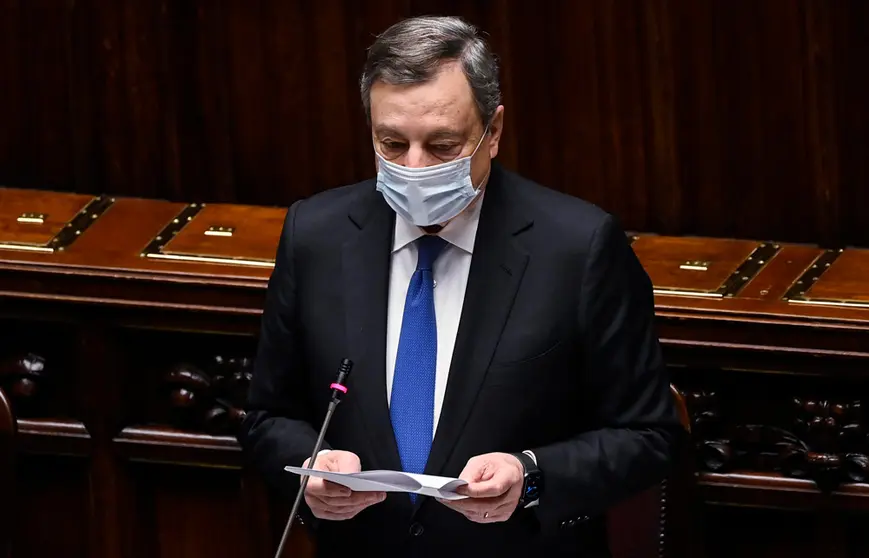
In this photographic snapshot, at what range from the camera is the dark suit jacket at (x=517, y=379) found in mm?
2939

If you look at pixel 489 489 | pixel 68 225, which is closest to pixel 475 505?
pixel 489 489

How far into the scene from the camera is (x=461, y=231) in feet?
9.96

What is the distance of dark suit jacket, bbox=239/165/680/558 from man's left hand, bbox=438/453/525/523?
0.35 ft

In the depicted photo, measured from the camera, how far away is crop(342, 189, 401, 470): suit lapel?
2.96m

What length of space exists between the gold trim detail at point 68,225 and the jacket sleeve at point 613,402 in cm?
170

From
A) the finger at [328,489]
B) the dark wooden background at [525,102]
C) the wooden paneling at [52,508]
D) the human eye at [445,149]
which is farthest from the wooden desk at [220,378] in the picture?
the finger at [328,489]

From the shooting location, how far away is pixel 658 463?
9.74 ft

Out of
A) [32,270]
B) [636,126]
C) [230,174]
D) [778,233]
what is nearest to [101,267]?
[32,270]

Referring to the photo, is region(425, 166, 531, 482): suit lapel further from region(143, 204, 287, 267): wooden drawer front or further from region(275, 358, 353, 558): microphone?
region(143, 204, 287, 267): wooden drawer front

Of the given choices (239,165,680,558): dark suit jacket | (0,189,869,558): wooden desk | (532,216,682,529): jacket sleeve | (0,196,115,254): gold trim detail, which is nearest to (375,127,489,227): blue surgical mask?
(239,165,680,558): dark suit jacket

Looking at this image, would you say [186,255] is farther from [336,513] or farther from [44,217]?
[336,513]

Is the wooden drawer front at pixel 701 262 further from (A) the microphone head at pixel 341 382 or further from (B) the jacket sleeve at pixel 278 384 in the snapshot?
(A) the microphone head at pixel 341 382

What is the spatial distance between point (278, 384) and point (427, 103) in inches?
22.9

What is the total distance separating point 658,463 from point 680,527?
0.77 meters
